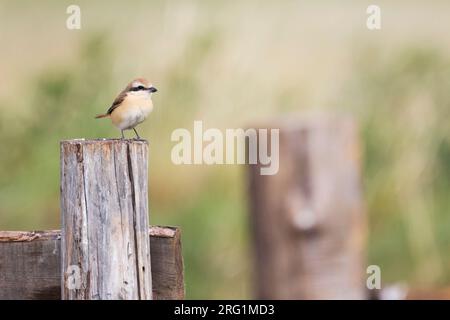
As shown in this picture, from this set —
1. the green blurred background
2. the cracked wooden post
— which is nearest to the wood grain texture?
the cracked wooden post

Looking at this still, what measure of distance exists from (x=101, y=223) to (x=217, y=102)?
441 cm

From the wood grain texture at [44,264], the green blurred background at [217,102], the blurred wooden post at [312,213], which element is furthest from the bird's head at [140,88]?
the green blurred background at [217,102]

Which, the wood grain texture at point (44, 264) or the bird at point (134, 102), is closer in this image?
the wood grain texture at point (44, 264)

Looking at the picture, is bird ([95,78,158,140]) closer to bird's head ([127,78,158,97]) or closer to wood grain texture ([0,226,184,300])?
bird's head ([127,78,158,97])

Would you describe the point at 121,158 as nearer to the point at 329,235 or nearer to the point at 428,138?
the point at 329,235

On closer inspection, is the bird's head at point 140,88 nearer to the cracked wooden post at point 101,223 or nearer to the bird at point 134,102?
the bird at point 134,102

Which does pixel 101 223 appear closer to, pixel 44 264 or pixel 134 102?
pixel 44 264

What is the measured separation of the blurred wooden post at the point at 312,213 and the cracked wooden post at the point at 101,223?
101 centimetres

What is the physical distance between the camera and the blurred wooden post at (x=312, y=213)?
4.51m

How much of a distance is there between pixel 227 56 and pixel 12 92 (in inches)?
62.8

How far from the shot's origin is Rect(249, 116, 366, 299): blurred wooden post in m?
4.51

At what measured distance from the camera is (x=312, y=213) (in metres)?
4.57

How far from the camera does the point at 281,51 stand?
910 centimetres

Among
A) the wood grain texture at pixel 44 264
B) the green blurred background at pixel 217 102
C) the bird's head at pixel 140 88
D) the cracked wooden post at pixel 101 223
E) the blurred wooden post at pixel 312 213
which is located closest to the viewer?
the cracked wooden post at pixel 101 223
